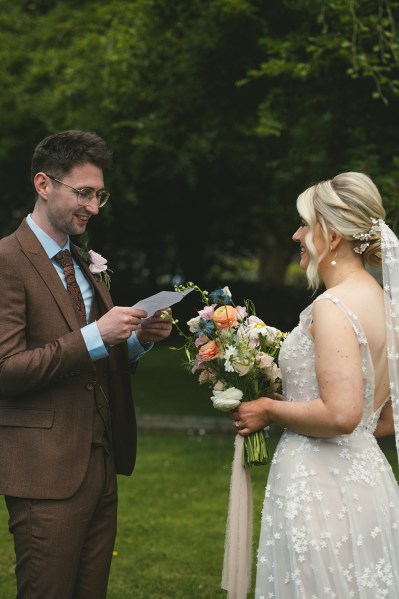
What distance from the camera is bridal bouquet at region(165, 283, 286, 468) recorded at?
377 centimetres

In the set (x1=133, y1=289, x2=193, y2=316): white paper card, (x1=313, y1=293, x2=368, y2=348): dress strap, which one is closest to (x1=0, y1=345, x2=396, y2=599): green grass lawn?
(x1=313, y1=293, x2=368, y2=348): dress strap

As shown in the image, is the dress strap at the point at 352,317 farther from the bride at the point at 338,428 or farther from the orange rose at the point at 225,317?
the orange rose at the point at 225,317

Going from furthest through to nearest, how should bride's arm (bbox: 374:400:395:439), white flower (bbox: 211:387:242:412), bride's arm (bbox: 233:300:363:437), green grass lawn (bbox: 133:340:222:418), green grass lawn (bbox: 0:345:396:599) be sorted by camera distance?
green grass lawn (bbox: 133:340:222:418) → green grass lawn (bbox: 0:345:396:599) → bride's arm (bbox: 374:400:395:439) → white flower (bbox: 211:387:242:412) → bride's arm (bbox: 233:300:363:437)

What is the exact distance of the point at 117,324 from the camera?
353cm

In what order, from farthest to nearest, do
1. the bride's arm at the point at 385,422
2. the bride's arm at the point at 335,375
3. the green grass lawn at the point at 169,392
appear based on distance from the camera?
1. the green grass lawn at the point at 169,392
2. the bride's arm at the point at 385,422
3. the bride's arm at the point at 335,375

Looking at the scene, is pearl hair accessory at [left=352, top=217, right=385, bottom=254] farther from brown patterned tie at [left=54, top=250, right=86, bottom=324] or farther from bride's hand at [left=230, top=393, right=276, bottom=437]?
brown patterned tie at [left=54, top=250, right=86, bottom=324]

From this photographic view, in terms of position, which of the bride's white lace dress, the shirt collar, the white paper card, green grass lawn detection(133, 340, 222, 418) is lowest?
green grass lawn detection(133, 340, 222, 418)

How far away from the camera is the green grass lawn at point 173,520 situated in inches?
244

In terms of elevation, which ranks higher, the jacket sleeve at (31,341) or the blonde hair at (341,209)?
the blonde hair at (341,209)

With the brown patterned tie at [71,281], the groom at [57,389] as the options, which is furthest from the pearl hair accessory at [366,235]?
the brown patterned tie at [71,281]

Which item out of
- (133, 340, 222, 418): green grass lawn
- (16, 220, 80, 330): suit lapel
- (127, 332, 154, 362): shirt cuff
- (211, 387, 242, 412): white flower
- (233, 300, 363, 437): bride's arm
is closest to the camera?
(233, 300, 363, 437): bride's arm

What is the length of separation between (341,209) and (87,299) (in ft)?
3.85

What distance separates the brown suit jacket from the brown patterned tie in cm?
12

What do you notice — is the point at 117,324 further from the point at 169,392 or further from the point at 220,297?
the point at 169,392
